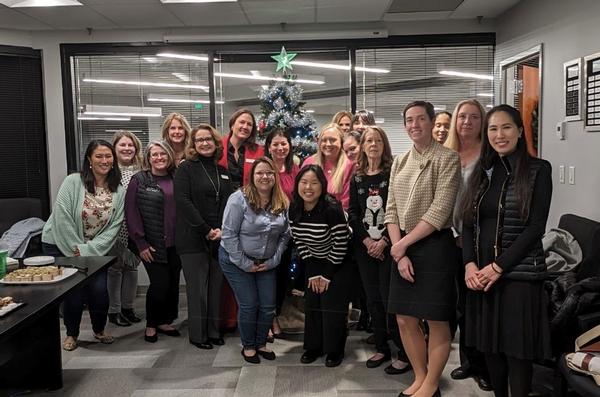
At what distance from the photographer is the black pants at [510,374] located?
231 centimetres

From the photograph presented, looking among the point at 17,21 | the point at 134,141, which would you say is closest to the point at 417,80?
the point at 134,141

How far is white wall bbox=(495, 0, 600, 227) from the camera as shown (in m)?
3.23

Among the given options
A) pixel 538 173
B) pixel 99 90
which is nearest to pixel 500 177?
pixel 538 173

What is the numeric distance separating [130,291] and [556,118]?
135 inches

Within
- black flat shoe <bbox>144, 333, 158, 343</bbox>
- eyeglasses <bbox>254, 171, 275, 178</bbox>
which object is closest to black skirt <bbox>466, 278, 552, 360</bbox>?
eyeglasses <bbox>254, 171, 275, 178</bbox>

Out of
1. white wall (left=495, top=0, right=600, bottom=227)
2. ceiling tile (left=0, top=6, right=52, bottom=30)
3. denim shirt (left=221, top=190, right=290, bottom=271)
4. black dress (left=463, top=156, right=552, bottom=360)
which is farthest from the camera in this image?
ceiling tile (left=0, top=6, right=52, bottom=30)

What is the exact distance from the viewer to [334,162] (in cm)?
358

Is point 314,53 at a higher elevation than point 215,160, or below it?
higher

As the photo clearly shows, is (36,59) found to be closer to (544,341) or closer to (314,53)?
(314,53)

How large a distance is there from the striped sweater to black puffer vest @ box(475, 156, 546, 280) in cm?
102

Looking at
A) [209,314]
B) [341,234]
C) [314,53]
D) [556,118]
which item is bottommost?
[209,314]

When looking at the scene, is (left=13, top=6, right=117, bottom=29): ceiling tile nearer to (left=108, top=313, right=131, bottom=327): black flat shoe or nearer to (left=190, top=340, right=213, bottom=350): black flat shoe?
(left=108, top=313, right=131, bottom=327): black flat shoe

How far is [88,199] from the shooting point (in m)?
3.52

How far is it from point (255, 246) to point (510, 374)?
4.94 ft
